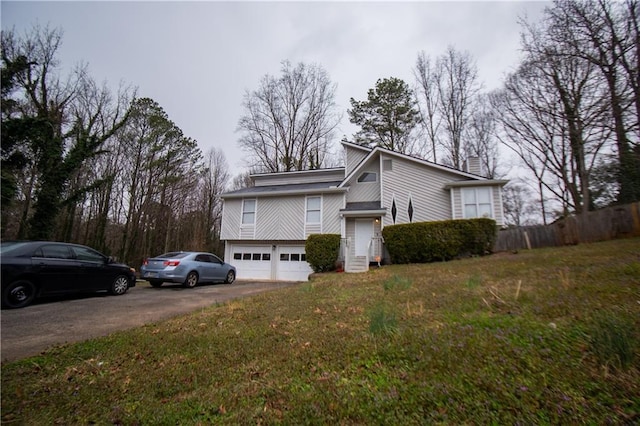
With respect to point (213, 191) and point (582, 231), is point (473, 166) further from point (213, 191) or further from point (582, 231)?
point (213, 191)

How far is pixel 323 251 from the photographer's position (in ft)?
44.6

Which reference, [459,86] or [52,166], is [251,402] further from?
[459,86]

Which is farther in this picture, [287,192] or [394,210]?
[287,192]

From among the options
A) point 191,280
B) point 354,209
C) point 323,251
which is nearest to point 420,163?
point 354,209

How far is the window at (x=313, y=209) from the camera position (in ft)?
51.8

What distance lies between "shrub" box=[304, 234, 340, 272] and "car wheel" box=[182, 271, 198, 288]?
5.48 metres

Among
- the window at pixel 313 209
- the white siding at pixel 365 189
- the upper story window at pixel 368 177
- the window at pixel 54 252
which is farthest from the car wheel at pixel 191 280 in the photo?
the upper story window at pixel 368 177

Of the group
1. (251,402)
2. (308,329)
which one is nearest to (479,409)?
(251,402)

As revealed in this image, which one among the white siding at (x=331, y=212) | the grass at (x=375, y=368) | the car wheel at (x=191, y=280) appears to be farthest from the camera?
the white siding at (x=331, y=212)

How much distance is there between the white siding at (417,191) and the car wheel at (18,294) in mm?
13548

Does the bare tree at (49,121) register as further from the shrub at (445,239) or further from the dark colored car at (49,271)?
the shrub at (445,239)

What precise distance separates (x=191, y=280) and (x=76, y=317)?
465cm

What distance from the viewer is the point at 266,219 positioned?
54.5 ft

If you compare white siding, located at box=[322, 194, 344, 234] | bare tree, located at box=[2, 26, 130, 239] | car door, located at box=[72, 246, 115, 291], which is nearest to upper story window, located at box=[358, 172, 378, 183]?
white siding, located at box=[322, 194, 344, 234]
